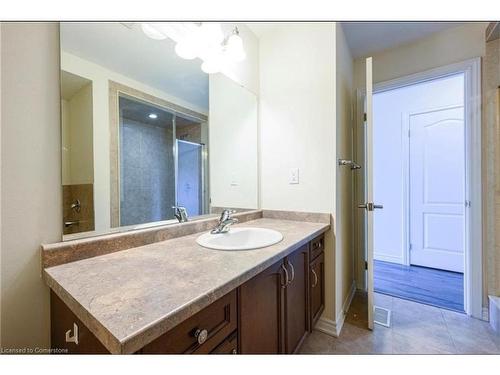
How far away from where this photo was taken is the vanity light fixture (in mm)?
1185

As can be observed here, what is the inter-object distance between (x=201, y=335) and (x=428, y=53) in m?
2.56

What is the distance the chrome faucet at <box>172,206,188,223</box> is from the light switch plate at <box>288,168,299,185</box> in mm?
794

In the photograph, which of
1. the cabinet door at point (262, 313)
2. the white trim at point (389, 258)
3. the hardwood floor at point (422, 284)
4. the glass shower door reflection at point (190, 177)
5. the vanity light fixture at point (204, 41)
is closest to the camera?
the cabinet door at point (262, 313)

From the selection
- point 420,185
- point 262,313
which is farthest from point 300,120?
point 420,185

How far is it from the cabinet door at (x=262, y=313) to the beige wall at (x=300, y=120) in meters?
0.69

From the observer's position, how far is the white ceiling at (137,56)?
2.93 feet

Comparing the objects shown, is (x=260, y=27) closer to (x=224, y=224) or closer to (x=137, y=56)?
(x=137, y=56)

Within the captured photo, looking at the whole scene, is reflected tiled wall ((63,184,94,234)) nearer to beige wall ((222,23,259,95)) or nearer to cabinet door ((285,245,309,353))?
cabinet door ((285,245,309,353))

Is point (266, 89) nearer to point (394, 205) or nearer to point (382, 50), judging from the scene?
point (382, 50)

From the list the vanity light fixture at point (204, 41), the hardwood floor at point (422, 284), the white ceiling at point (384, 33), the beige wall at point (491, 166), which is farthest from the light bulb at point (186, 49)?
the hardwood floor at point (422, 284)

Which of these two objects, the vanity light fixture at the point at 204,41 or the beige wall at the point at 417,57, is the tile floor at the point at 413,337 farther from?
the vanity light fixture at the point at 204,41

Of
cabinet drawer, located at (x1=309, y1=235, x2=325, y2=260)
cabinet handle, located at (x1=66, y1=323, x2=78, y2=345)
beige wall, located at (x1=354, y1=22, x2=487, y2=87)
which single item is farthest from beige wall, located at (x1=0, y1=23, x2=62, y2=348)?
beige wall, located at (x1=354, y1=22, x2=487, y2=87)
